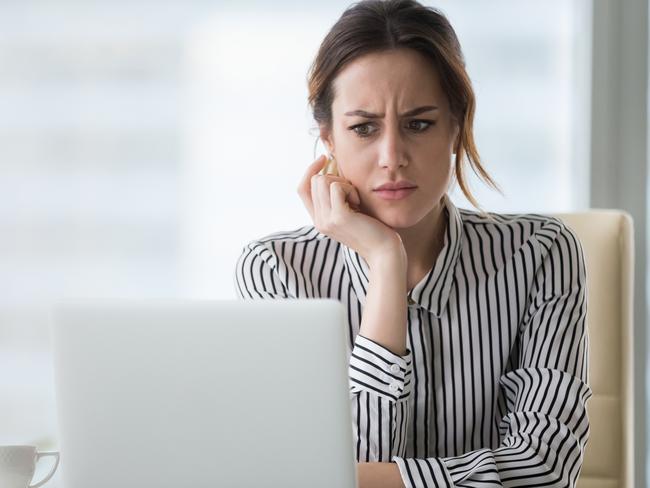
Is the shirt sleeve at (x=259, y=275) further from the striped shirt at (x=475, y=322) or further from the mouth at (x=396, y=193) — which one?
the mouth at (x=396, y=193)

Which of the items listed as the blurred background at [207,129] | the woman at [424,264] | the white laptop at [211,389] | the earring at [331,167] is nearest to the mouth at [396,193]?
the woman at [424,264]

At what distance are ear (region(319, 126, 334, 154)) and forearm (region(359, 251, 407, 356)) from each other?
0.29 m

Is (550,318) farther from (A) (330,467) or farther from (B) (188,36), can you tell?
(B) (188,36)

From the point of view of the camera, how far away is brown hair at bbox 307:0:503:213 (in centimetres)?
146

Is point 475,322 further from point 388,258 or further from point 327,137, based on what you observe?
point 327,137

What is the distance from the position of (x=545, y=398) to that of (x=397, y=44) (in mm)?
658

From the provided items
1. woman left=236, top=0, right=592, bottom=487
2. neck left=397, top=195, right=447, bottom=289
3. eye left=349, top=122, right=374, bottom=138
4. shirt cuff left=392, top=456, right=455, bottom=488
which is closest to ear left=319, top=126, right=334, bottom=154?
woman left=236, top=0, right=592, bottom=487

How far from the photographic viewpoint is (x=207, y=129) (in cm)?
223

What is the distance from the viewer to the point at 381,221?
1496mm

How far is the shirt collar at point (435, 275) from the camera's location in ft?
4.86

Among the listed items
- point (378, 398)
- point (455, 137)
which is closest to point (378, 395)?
point (378, 398)

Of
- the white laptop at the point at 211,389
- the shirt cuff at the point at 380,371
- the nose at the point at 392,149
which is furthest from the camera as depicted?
the nose at the point at 392,149

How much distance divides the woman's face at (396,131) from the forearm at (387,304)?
0.10 metres

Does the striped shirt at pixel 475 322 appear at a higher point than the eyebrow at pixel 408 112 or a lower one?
lower
